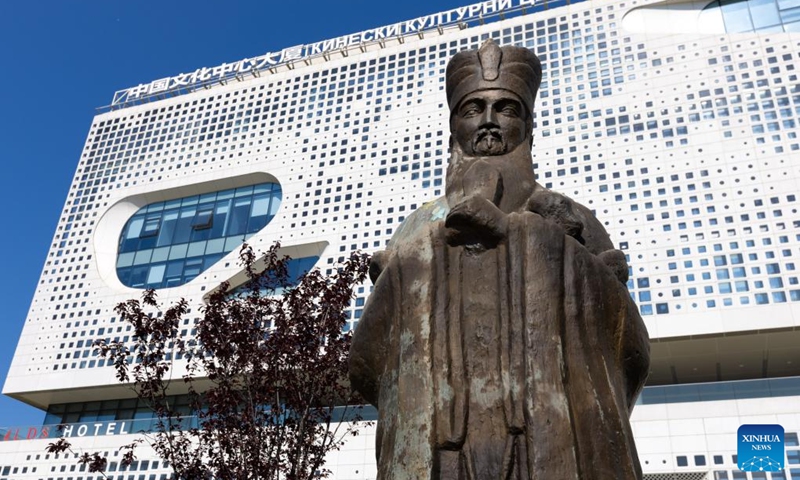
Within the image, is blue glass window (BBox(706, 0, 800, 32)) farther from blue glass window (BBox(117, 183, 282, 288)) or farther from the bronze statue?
the bronze statue

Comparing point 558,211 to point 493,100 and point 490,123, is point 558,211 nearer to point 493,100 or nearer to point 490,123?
point 490,123

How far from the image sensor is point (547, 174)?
96.8 feet

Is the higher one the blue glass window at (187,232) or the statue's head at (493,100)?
the blue glass window at (187,232)

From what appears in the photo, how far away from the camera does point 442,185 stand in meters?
30.8

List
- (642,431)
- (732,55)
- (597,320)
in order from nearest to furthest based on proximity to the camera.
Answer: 1. (597,320)
2. (642,431)
3. (732,55)

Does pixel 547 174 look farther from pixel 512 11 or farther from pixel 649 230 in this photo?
pixel 512 11

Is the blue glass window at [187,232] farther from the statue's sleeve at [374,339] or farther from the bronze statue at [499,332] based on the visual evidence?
the statue's sleeve at [374,339]

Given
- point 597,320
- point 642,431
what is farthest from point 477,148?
point 642,431

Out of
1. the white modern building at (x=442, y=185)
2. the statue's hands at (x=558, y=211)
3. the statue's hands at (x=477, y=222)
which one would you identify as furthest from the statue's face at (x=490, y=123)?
the white modern building at (x=442, y=185)

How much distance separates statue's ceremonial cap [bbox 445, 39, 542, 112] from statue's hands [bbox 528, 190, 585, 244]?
0.72m

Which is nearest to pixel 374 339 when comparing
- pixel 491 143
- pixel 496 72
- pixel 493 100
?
pixel 491 143

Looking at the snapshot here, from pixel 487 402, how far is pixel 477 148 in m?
1.51

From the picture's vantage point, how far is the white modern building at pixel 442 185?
83.4ft

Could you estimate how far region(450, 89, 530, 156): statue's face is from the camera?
13.0 feet
